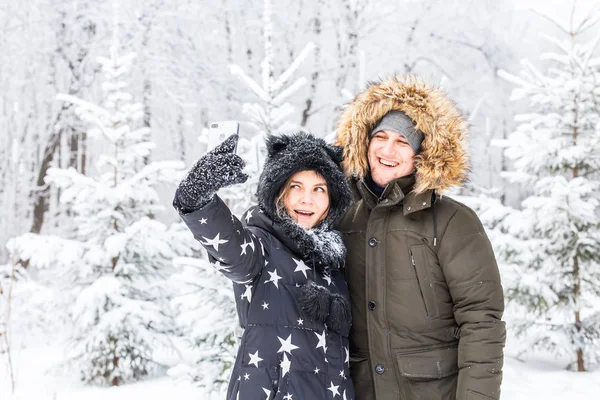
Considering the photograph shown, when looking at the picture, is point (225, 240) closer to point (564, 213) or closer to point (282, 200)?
point (282, 200)

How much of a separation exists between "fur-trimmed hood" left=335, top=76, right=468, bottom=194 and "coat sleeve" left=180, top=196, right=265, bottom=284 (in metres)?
0.83

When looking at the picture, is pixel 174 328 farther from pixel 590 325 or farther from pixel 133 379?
pixel 590 325

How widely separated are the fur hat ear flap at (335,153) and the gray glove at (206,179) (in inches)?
31.9

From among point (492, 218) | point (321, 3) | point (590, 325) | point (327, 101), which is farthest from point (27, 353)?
point (321, 3)

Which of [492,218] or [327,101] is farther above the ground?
[327,101]

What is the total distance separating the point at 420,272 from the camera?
247 cm

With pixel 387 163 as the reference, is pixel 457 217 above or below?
below

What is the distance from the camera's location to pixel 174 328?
7.46 meters

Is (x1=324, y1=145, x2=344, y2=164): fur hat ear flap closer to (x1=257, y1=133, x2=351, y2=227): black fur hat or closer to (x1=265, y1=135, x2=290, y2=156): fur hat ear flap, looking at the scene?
(x1=257, y1=133, x2=351, y2=227): black fur hat

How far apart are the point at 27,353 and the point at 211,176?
8.61 metres

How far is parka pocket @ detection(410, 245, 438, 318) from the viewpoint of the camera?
2.46m

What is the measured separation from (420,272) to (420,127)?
2.28 ft

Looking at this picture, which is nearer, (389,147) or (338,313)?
(338,313)

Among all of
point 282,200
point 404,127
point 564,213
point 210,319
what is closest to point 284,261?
point 282,200
